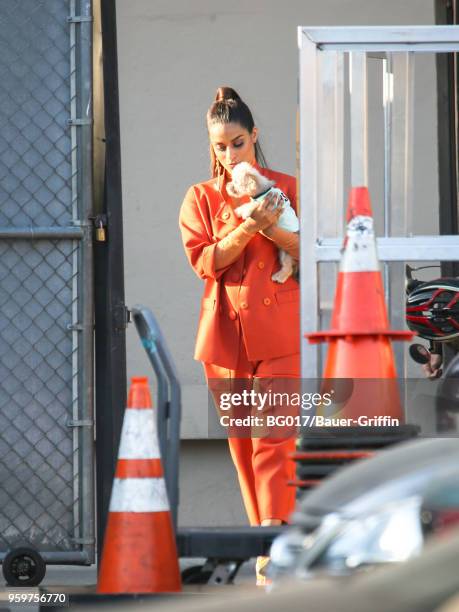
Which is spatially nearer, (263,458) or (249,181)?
(249,181)

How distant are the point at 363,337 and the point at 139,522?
895mm

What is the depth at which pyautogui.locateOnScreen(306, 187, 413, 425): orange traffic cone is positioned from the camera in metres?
4.40

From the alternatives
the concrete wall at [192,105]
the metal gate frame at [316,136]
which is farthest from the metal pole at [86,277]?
the concrete wall at [192,105]

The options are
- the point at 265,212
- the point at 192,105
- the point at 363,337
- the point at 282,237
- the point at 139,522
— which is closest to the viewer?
the point at 139,522

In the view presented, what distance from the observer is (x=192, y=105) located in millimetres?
7871

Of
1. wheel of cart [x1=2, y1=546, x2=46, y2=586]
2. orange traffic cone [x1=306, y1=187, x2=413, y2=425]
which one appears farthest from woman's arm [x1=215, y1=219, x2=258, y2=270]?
wheel of cart [x1=2, y1=546, x2=46, y2=586]

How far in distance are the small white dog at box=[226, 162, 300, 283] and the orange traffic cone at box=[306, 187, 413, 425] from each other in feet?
3.08

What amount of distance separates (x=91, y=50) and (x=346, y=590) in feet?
13.5

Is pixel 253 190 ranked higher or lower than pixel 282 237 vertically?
higher

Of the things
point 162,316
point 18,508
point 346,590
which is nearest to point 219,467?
point 162,316

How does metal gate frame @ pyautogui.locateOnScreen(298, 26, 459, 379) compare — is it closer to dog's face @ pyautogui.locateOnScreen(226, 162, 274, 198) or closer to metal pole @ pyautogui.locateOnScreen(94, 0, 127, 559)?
dog's face @ pyautogui.locateOnScreen(226, 162, 274, 198)

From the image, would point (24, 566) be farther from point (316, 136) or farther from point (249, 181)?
point (316, 136)

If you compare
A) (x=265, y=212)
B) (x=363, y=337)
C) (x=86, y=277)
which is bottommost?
(x=363, y=337)

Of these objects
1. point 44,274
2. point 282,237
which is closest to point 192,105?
point 44,274
